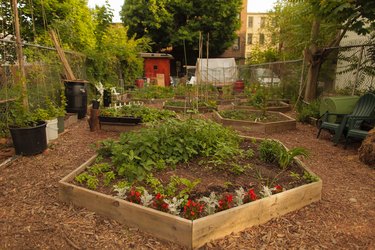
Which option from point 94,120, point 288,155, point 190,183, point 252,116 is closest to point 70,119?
point 94,120

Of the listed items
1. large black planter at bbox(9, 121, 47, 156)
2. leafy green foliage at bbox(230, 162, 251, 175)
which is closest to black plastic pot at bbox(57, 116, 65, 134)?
large black planter at bbox(9, 121, 47, 156)

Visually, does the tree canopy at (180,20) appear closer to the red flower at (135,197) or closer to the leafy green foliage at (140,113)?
the leafy green foliage at (140,113)

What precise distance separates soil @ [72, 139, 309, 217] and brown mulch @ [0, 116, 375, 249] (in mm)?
385

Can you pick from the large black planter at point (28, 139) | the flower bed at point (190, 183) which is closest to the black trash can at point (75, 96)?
the large black planter at point (28, 139)

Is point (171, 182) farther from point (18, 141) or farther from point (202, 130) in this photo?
point (18, 141)

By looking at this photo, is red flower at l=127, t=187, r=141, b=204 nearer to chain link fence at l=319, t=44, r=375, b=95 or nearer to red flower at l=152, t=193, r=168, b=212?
red flower at l=152, t=193, r=168, b=212

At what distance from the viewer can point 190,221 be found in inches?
86.1

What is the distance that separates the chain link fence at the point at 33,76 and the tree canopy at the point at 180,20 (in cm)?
1594

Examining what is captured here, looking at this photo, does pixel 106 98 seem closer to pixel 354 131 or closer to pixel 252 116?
pixel 252 116

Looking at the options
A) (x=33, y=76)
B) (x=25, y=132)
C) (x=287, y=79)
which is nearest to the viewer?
(x=25, y=132)

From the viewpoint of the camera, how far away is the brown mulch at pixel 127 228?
91.6 inches

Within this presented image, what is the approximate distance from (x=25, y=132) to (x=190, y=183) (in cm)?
297

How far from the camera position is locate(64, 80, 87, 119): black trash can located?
6918 mm

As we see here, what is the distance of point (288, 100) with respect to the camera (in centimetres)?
998
